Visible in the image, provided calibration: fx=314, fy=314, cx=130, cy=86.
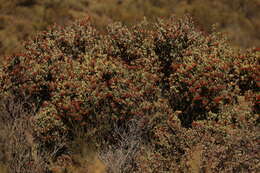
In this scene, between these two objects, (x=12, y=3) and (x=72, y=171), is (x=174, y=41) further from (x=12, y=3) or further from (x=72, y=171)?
(x=12, y=3)

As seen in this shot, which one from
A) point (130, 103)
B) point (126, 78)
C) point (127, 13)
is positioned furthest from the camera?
point (127, 13)

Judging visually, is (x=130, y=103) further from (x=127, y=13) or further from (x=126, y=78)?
(x=127, y=13)

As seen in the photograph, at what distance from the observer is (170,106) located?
748 cm

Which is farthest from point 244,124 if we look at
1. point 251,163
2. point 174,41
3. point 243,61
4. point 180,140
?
point 174,41

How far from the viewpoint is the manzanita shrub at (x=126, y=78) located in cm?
677

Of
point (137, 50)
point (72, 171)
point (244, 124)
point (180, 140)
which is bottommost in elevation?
point (72, 171)

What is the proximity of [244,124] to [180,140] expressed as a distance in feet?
4.34

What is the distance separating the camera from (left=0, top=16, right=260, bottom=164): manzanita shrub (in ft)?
22.2

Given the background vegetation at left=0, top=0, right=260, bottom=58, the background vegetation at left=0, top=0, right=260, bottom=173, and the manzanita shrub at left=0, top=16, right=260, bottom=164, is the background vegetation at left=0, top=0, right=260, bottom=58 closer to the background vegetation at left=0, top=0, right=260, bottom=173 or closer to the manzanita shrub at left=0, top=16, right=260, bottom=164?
the background vegetation at left=0, top=0, right=260, bottom=173

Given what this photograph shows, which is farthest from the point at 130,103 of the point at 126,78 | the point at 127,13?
the point at 127,13

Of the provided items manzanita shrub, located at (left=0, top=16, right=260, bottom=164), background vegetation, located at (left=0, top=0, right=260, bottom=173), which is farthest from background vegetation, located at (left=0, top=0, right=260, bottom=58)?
manzanita shrub, located at (left=0, top=16, right=260, bottom=164)

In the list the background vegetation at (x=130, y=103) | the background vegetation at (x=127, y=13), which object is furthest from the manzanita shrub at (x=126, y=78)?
the background vegetation at (x=127, y=13)

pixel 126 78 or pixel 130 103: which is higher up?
pixel 126 78

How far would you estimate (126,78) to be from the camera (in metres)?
7.18
